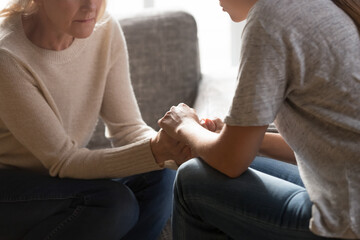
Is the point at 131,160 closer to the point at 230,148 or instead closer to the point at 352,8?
the point at 230,148

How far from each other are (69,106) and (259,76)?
2.63 feet

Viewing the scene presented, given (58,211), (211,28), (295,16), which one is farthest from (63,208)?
(211,28)

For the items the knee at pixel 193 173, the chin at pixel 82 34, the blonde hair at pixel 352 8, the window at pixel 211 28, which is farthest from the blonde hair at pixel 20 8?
the window at pixel 211 28

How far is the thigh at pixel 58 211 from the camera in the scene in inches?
61.9

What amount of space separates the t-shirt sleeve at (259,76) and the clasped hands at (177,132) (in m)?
0.27

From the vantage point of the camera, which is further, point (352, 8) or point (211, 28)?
point (211, 28)

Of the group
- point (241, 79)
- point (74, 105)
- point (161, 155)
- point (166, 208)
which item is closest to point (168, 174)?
point (166, 208)

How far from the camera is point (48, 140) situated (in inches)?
62.7

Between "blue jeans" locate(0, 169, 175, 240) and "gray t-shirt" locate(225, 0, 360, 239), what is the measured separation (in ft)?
1.88

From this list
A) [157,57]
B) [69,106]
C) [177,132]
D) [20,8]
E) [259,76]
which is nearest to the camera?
[259,76]

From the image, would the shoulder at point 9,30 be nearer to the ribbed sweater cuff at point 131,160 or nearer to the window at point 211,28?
the ribbed sweater cuff at point 131,160

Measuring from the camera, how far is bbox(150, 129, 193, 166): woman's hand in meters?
1.56

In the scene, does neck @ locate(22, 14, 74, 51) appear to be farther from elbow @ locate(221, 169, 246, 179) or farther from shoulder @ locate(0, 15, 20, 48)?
elbow @ locate(221, 169, 246, 179)

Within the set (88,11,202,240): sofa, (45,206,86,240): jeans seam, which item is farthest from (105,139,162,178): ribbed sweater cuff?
(88,11,202,240): sofa
